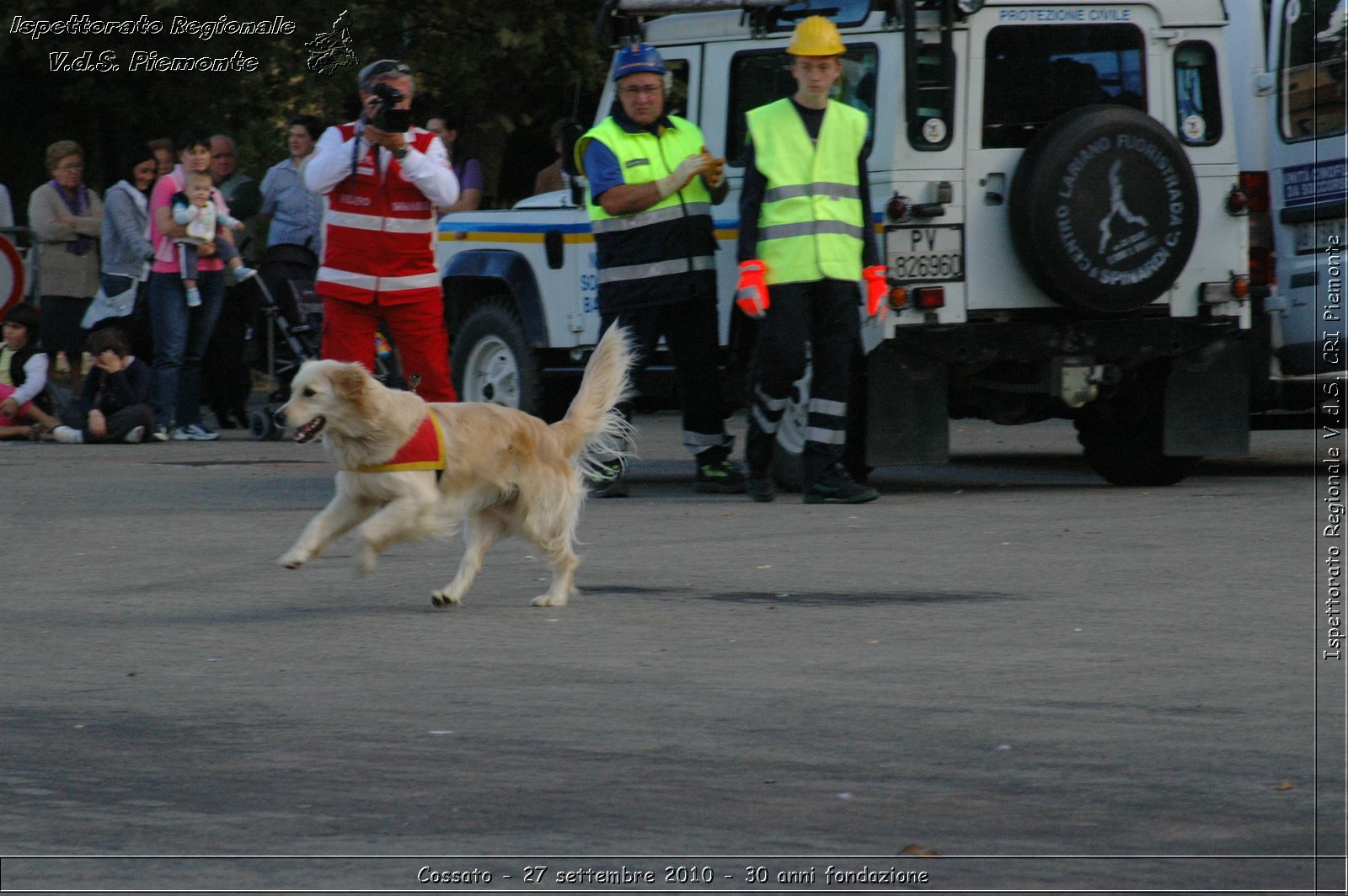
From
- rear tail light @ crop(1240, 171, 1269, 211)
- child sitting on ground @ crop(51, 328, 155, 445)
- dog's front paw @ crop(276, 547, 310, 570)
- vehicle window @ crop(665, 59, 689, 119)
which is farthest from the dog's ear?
child sitting on ground @ crop(51, 328, 155, 445)

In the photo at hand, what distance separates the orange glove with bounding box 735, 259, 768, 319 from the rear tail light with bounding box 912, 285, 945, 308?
80cm

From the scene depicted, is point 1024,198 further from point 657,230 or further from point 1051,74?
point 657,230

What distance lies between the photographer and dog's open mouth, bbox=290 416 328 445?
7723 millimetres

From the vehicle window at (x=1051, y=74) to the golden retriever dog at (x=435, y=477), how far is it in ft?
12.4

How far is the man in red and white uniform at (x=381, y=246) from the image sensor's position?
966 cm

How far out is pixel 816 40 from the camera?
34.4 feet

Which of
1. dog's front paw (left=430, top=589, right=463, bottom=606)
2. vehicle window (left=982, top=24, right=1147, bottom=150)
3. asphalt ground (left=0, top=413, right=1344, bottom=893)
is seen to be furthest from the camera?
vehicle window (left=982, top=24, right=1147, bottom=150)

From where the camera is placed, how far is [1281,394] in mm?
11914

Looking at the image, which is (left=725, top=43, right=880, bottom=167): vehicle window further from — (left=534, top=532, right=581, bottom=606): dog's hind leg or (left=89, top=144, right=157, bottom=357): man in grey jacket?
(left=89, top=144, right=157, bottom=357): man in grey jacket

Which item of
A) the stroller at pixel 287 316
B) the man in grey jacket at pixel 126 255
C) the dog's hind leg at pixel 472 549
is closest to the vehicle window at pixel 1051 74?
the dog's hind leg at pixel 472 549

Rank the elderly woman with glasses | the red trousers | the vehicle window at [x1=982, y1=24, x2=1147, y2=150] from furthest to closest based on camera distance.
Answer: the elderly woman with glasses → the vehicle window at [x1=982, y1=24, x2=1147, y2=150] → the red trousers

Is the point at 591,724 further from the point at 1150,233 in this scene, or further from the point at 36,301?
the point at 36,301

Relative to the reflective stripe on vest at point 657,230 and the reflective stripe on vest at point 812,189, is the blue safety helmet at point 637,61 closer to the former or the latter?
the reflective stripe on vest at point 657,230

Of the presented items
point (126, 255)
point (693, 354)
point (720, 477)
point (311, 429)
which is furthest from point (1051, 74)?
point (126, 255)
